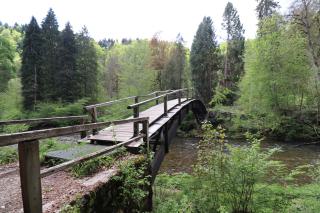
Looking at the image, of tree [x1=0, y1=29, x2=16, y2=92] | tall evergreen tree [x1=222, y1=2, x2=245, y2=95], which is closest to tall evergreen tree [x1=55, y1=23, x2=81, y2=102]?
tree [x1=0, y1=29, x2=16, y2=92]

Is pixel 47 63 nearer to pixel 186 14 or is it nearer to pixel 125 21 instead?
pixel 186 14

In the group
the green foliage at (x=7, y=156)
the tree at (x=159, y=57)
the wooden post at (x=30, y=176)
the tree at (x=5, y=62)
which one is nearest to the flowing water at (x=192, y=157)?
the green foliage at (x=7, y=156)

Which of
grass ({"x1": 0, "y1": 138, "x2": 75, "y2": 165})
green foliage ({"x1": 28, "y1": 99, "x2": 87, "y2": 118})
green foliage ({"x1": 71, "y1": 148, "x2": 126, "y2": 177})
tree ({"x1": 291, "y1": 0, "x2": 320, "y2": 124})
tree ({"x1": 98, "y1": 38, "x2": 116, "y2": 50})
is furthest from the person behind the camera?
tree ({"x1": 98, "y1": 38, "x2": 116, "y2": 50})

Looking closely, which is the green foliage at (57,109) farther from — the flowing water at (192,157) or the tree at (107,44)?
the tree at (107,44)

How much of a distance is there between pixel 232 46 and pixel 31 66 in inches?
920

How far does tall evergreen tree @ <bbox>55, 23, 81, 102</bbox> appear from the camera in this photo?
2883 cm

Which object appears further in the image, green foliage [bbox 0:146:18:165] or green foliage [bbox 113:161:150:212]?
green foliage [bbox 0:146:18:165]

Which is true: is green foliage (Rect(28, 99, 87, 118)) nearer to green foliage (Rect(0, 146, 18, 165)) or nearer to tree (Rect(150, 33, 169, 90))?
tree (Rect(150, 33, 169, 90))

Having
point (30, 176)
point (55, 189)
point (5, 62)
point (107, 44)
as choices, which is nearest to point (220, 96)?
point (55, 189)

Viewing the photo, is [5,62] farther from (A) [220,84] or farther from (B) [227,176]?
(B) [227,176]

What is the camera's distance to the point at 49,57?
97.6 ft

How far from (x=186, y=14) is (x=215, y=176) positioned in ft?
130

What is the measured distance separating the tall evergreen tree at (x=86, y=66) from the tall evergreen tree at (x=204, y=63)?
1136 cm

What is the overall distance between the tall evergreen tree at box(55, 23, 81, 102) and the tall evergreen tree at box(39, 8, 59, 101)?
2.09 ft
